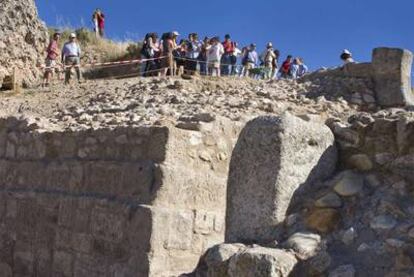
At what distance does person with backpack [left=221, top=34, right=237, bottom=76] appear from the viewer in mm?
16297

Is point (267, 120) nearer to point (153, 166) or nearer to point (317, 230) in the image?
point (317, 230)

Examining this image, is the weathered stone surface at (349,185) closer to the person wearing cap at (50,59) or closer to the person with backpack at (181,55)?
the person with backpack at (181,55)

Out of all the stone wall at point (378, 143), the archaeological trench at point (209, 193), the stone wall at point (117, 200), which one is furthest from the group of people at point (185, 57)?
the stone wall at point (378, 143)

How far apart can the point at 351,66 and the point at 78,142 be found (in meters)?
8.58

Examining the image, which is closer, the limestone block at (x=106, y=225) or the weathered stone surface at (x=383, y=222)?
the weathered stone surface at (x=383, y=222)

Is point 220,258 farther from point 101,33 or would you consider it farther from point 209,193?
point 101,33

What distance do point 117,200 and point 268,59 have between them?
12.3m

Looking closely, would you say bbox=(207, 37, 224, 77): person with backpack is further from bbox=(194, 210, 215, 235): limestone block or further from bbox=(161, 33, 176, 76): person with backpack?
bbox=(194, 210, 215, 235): limestone block

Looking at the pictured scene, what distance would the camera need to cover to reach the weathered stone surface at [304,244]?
356 centimetres

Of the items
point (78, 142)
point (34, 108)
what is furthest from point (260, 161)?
point (34, 108)

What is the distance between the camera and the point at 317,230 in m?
3.76

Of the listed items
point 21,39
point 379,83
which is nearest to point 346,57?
point 379,83

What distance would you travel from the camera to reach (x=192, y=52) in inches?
630

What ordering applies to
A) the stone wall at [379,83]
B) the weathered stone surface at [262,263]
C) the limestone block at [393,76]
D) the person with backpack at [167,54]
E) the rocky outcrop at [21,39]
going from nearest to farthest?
the weathered stone surface at [262,263], the stone wall at [379,83], the limestone block at [393,76], the person with backpack at [167,54], the rocky outcrop at [21,39]
